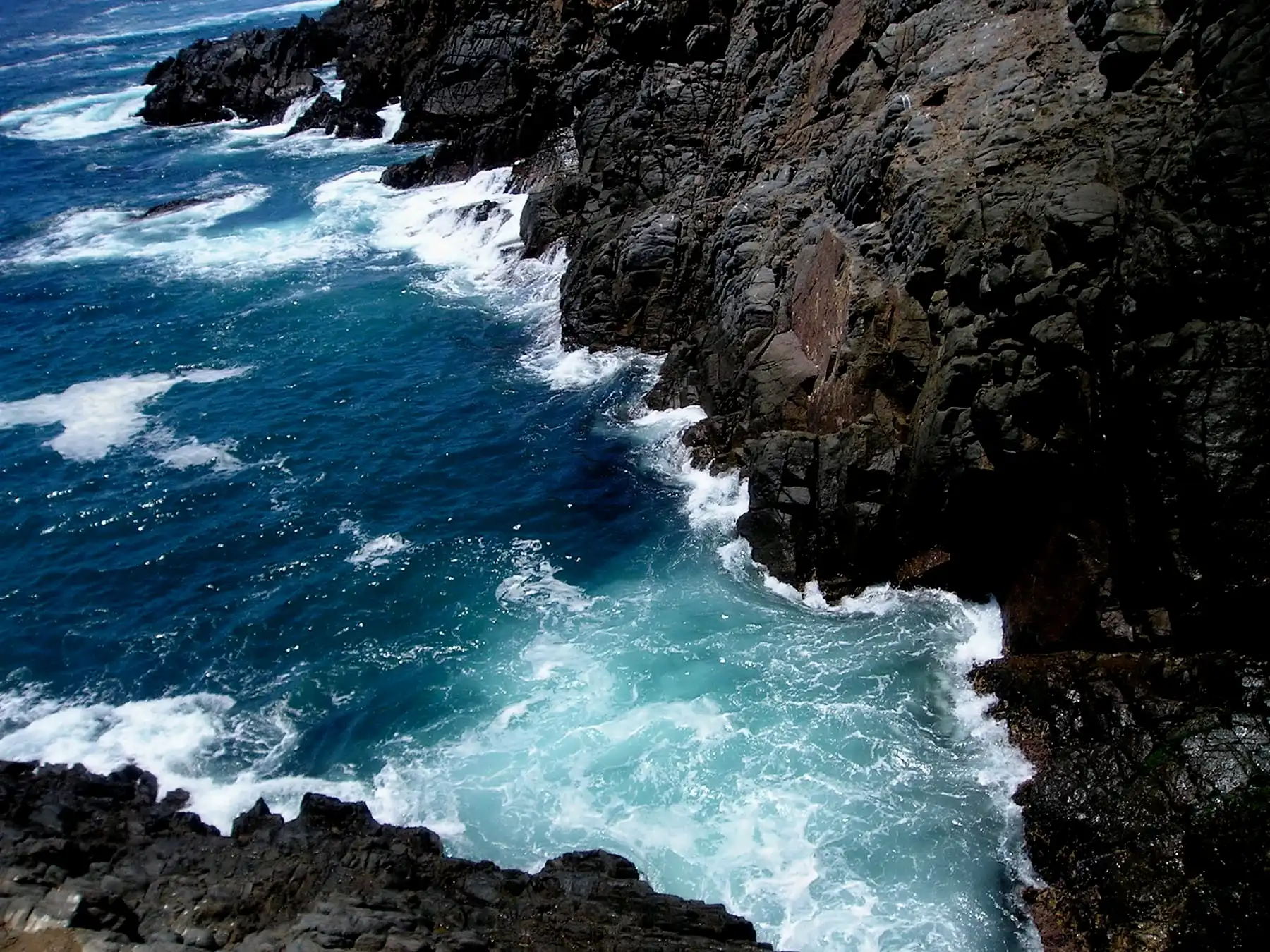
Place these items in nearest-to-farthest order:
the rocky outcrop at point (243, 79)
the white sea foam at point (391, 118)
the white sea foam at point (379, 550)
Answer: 1. the white sea foam at point (379, 550)
2. the white sea foam at point (391, 118)
3. the rocky outcrop at point (243, 79)

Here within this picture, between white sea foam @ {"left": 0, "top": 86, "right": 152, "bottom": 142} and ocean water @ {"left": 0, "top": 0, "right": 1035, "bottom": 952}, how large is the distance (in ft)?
129

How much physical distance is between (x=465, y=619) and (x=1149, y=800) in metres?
16.8

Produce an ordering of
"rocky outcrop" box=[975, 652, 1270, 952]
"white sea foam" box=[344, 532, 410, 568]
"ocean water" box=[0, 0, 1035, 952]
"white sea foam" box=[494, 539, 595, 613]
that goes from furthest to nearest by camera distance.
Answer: "white sea foam" box=[344, 532, 410, 568] < "white sea foam" box=[494, 539, 595, 613] < "ocean water" box=[0, 0, 1035, 952] < "rocky outcrop" box=[975, 652, 1270, 952]

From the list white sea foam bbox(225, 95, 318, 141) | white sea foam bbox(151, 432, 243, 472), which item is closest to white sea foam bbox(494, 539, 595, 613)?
white sea foam bbox(151, 432, 243, 472)

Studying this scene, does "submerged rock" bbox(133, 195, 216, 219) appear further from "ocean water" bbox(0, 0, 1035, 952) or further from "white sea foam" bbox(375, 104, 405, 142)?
"white sea foam" bbox(375, 104, 405, 142)

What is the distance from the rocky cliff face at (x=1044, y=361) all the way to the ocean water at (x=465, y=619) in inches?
72.0

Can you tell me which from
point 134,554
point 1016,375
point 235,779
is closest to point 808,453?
point 1016,375

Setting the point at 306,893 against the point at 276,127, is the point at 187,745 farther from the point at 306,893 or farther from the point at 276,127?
the point at 276,127

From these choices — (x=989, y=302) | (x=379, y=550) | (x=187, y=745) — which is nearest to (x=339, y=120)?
(x=379, y=550)

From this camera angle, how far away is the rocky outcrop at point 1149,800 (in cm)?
1692

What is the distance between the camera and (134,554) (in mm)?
31297

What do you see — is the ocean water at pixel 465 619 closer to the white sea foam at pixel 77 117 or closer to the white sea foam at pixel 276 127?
the white sea foam at pixel 276 127

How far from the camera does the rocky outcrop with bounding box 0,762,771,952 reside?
16.0 m

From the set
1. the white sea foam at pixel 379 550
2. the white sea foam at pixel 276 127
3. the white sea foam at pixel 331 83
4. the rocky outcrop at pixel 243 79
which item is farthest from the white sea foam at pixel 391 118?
the white sea foam at pixel 379 550
